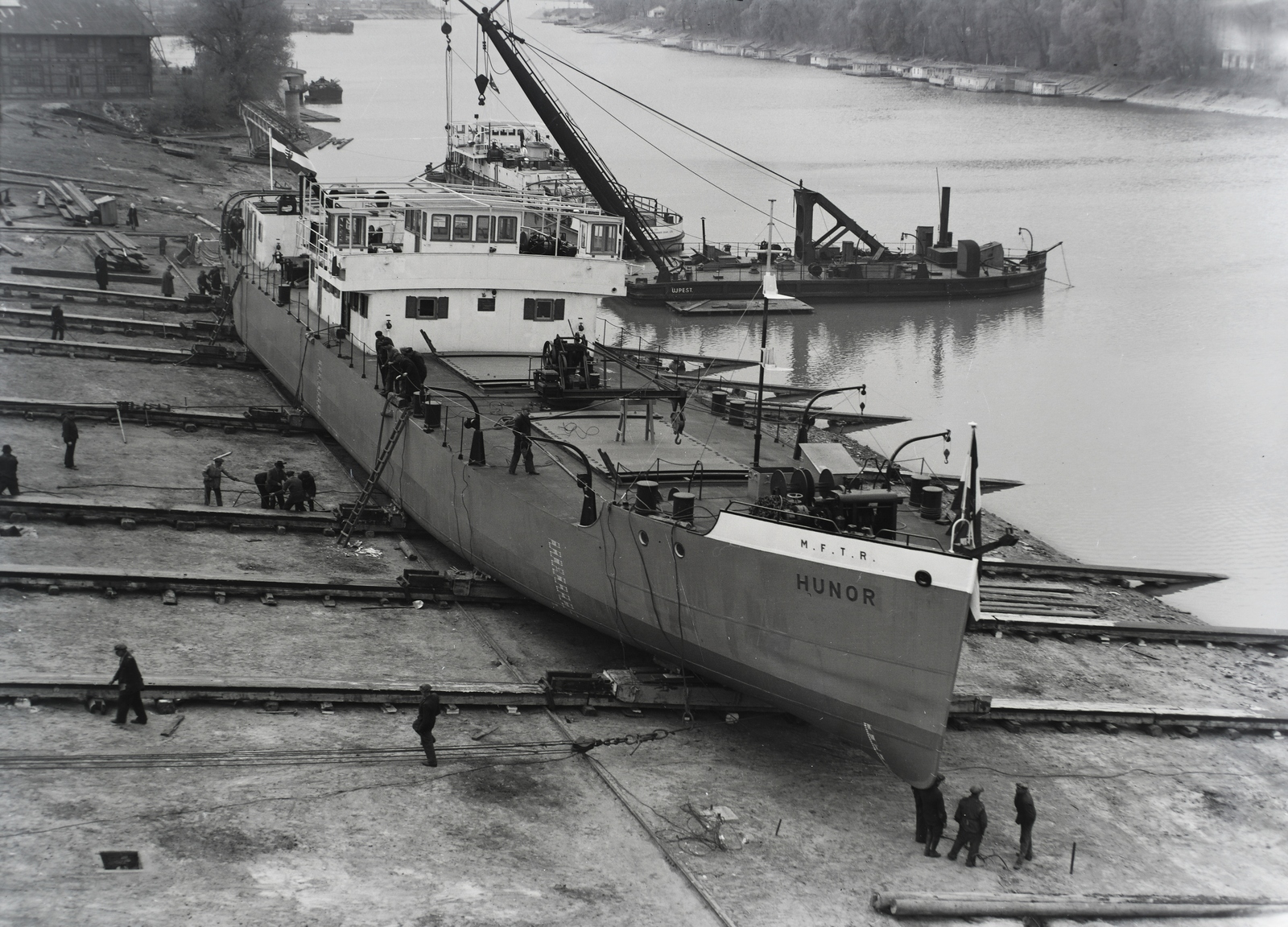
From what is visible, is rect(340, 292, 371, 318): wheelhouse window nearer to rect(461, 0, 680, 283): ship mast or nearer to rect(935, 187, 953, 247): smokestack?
rect(461, 0, 680, 283): ship mast

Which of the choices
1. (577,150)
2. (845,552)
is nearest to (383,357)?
(845,552)

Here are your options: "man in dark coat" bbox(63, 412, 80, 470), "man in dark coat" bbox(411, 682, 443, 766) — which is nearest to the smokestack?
"man in dark coat" bbox(63, 412, 80, 470)

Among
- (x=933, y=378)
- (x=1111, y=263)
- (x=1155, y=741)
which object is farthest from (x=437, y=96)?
(x=1155, y=741)

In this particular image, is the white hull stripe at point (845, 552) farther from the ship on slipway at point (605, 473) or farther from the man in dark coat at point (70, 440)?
the man in dark coat at point (70, 440)

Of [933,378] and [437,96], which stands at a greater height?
[437,96]

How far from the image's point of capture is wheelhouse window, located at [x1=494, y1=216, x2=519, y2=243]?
88.1ft

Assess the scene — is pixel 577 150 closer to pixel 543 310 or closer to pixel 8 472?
pixel 543 310

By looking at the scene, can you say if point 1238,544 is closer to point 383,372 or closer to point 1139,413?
point 1139,413

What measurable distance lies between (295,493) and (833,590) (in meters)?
12.0

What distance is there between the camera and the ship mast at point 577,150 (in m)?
48.9

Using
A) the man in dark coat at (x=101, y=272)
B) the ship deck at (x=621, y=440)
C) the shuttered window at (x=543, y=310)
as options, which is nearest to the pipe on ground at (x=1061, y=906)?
the ship deck at (x=621, y=440)

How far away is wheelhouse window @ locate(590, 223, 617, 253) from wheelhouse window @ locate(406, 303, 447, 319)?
324 centimetres

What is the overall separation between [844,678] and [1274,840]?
574 centimetres

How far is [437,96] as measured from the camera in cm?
14388
